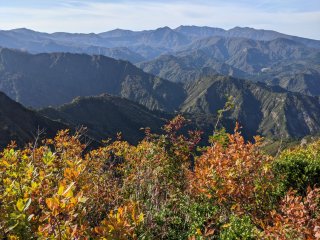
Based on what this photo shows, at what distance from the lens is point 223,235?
900 centimetres

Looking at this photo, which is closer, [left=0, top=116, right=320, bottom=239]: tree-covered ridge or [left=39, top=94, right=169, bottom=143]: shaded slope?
[left=0, top=116, right=320, bottom=239]: tree-covered ridge

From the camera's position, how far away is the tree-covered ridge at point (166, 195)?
4.69 meters

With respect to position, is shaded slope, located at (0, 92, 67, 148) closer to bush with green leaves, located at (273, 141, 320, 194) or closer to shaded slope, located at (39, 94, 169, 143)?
bush with green leaves, located at (273, 141, 320, 194)

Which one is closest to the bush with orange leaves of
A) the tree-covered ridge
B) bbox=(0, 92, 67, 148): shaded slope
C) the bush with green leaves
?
the tree-covered ridge

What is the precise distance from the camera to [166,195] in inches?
483

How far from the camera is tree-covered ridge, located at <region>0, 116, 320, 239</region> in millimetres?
4688

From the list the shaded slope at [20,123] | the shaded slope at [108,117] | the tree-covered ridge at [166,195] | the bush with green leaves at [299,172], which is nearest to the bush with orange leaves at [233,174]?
the tree-covered ridge at [166,195]

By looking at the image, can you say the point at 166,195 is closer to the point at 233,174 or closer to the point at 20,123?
the point at 233,174

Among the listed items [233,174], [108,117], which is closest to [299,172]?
[233,174]

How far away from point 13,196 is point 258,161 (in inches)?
242

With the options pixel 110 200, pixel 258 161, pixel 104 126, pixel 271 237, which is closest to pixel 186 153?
pixel 110 200

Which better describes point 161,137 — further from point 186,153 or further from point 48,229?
point 48,229

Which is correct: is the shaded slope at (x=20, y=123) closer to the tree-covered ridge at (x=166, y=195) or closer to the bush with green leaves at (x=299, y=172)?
the tree-covered ridge at (x=166, y=195)

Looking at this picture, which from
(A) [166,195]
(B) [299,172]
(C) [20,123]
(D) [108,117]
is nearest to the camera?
(A) [166,195]
